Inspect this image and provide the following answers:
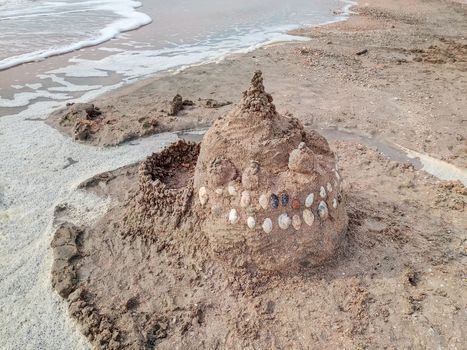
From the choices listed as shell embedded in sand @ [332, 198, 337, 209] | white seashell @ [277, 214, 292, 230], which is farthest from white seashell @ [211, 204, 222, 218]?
shell embedded in sand @ [332, 198, 337, 209]

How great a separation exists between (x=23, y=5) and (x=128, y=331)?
13.9 metres

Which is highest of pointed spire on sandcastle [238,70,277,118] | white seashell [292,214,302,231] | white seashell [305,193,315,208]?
pointed spire on sandcastle [238,70,277,118]

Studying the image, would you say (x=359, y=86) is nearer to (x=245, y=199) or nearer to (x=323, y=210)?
(x=323, y=210)

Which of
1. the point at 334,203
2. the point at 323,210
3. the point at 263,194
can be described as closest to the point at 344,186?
the point at 334,203

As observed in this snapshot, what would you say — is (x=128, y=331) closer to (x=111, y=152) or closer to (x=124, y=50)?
(x=111, y=152)

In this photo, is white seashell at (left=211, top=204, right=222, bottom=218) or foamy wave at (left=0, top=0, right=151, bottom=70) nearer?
white seashell at (left=211, top=204, right=222, bottom=218)

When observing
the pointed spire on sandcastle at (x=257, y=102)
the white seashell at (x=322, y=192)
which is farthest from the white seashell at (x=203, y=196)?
the white seashell at (x=322, y=192)

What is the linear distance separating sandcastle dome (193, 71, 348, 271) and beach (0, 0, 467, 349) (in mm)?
187

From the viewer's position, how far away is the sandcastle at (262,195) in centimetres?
281

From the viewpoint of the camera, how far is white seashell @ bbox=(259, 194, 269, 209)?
2.79 m

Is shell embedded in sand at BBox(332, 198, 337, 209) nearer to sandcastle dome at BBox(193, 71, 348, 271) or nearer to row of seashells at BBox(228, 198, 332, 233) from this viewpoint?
sandcastle dome at BBox(193, 71, 348, 271)

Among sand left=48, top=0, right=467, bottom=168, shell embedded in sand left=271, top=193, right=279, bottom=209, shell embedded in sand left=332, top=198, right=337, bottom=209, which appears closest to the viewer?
shell embedded in sand left=271, top=193, right=279, bottom=209

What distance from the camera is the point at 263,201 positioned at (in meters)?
2.79

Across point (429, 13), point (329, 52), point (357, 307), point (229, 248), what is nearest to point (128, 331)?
point (229, 248)
